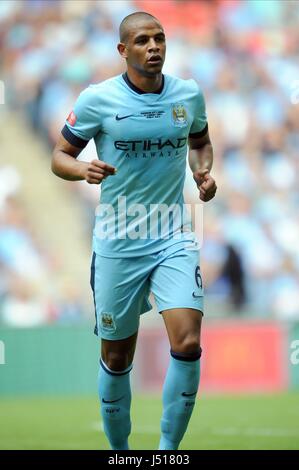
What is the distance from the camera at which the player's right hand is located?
5703 millimetres

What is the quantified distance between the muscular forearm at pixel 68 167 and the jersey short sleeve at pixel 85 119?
116 millimetres

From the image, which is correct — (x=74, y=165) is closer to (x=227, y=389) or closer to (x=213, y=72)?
(x=227, y=389)

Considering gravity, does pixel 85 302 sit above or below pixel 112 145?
below

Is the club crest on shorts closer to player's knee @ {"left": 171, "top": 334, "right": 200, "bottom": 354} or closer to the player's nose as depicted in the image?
player's knee @ {"left": 171, "top": 334, "right": 200, "bottom": 354}

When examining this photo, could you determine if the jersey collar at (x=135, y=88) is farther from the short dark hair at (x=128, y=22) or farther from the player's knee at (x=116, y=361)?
the player's knee at (x=116, y=361)

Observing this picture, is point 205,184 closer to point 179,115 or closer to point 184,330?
point 179,115

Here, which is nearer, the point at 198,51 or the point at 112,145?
the point at 112,145

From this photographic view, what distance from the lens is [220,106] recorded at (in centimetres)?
1511

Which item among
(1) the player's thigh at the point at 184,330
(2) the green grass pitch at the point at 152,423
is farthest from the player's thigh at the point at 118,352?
(2) the green grass pitch at the point at 152,423

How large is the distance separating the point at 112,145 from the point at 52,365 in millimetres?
6976

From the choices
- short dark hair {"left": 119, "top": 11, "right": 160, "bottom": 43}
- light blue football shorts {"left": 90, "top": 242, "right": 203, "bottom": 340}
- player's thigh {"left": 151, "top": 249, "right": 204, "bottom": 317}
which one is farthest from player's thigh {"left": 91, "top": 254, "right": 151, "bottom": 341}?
short dark hair {"left": 119, "top": 11, "right": 160, "bottom": 43}

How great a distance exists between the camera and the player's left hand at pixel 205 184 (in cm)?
615
